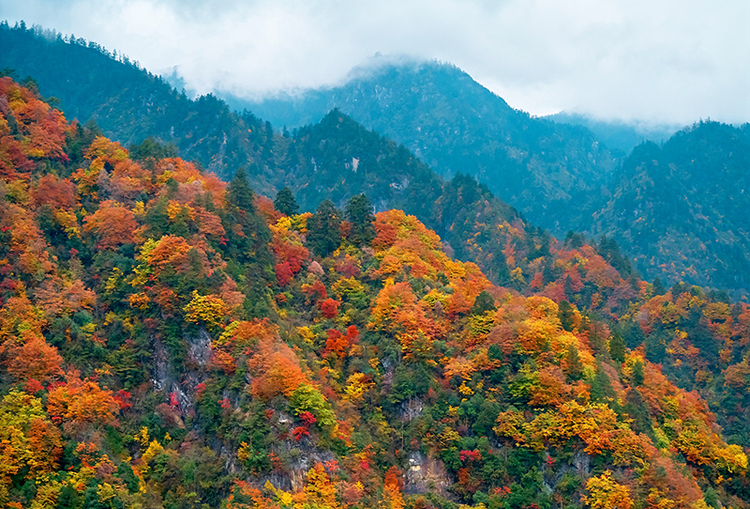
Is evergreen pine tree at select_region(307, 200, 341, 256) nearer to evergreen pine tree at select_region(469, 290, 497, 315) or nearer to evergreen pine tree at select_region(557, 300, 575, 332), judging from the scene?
evergreen pine tree at select_region(469, 290, 497, 315)

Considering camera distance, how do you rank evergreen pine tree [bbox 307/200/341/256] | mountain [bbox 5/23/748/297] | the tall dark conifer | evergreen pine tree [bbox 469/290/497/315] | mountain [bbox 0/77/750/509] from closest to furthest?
mountain [bbox 0/77/750/509]
evergreen pine tree [bbox 469/290/497/315]
evergreen pine tree [bbox 307/200/341/256]
the tall dark conifer
mountain [bbox 5/23/748/297]

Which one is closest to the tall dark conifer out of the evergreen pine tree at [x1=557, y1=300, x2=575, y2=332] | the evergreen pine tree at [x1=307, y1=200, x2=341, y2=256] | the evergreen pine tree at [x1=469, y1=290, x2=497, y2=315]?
the evergreen pine tree at [x1=307, y1=200, x2=341, y2=256]

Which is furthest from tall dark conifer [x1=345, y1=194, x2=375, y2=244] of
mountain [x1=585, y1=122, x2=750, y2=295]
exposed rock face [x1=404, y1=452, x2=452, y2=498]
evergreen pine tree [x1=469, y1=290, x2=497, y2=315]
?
mountain [x1=585, y1=122, x2=750, y2=295]

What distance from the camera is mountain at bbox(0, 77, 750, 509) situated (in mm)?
53781

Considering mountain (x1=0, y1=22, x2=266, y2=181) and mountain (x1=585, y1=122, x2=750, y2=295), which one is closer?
mountain (x1=0, y1=22, x2=266, y2=181)

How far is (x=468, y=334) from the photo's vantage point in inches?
2758

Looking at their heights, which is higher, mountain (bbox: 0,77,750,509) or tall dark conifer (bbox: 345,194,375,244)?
tall dark conifer (bbox: 345,194,375,244)

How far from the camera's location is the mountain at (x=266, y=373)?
5378cm

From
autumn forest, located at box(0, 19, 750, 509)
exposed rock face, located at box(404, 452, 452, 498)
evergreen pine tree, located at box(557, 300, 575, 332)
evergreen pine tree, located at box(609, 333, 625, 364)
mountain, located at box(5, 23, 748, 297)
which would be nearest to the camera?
autumn forest, located at box(0, 19, 750, 509)

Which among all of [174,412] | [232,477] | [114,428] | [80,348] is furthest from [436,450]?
[80,348]

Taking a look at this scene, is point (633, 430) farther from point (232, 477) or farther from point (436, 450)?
point (232, 477)

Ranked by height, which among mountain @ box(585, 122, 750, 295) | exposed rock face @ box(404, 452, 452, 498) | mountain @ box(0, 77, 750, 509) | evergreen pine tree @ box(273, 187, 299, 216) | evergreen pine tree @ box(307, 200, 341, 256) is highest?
mountain @ box(585, 122, 750, 295)

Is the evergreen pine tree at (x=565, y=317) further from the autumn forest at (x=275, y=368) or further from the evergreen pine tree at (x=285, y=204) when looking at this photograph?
the evergreen pine tree at (x=285, y=204)

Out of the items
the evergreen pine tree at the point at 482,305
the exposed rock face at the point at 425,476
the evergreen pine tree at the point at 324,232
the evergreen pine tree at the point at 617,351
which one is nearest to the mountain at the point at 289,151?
the evergreen pine tree at the point at 324,232
